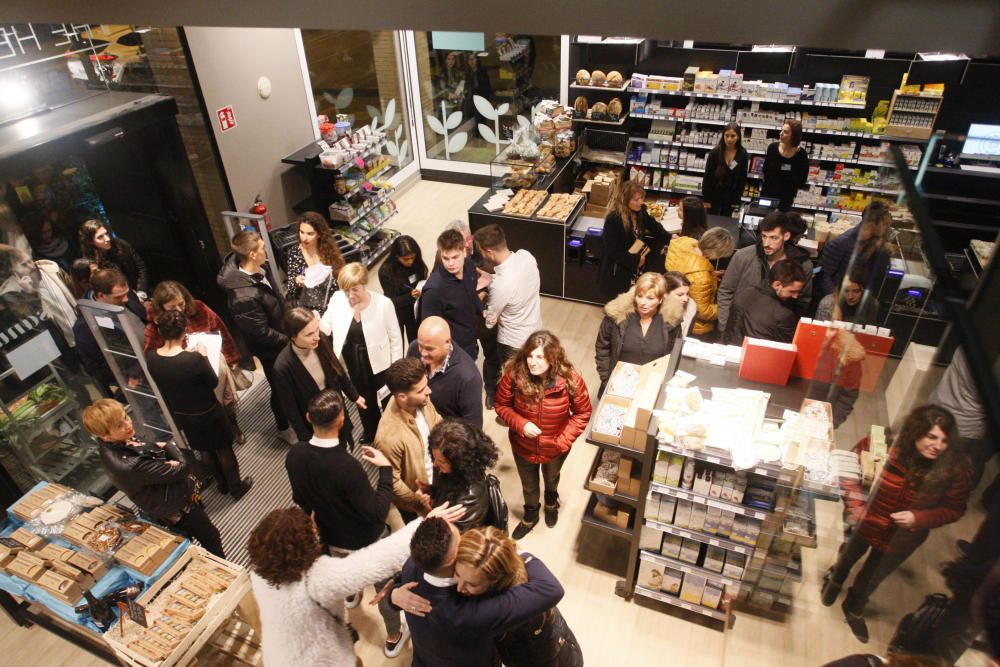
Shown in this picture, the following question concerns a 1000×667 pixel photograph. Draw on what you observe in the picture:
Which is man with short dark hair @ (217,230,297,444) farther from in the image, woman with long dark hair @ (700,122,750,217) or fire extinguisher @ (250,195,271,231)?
woman with long dark hair @ (700,122,750,217)

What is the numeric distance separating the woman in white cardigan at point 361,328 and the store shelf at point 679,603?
2.36m

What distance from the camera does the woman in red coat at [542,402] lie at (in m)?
3.81

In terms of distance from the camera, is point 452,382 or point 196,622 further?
point 452,382

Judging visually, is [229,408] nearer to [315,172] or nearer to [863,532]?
[315,172]

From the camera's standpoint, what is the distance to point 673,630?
4.06 metres

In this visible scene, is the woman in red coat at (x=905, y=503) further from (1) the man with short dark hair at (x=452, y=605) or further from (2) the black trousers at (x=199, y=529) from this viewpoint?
(2) the black trousers at (x=199, y=529)

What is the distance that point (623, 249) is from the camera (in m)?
6.14

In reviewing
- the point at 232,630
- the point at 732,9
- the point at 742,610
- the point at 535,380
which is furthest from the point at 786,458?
the point at 232,630

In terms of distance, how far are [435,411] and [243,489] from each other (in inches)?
88.6

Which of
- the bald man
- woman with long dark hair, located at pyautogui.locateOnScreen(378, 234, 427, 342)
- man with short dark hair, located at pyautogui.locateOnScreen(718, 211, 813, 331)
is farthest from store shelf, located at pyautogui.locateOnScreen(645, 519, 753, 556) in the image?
woman with long dark hair, located at pyautogui.locateOnScreen(378, 234, 427, 342)

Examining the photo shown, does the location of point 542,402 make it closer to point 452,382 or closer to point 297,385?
point 452,382

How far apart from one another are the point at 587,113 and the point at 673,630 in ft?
22.1

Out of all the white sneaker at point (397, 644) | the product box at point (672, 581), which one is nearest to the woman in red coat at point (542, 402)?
the product box at point (672, 581)

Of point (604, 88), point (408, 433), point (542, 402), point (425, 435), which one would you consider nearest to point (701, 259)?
point (542, 402)
